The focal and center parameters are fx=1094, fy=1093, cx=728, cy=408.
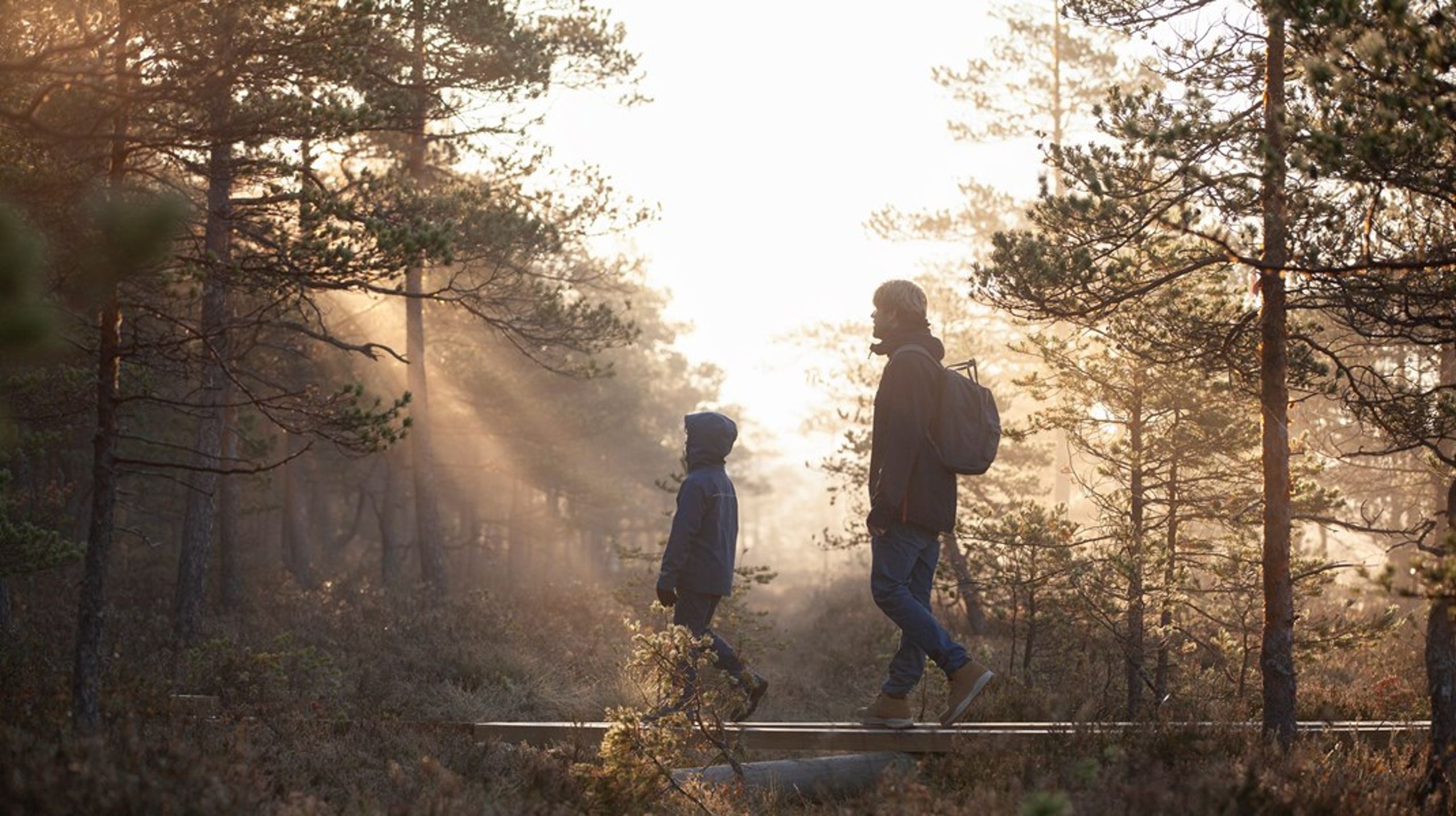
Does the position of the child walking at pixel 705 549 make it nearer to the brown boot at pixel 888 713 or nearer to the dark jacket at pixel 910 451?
the brown boot at pixel 888 713

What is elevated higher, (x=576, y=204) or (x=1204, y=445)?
(x=576, y=204)

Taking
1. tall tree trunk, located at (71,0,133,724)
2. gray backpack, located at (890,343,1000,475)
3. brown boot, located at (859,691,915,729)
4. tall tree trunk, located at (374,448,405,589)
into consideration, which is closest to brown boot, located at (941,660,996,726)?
brown boot, located at (859,691,915,729)

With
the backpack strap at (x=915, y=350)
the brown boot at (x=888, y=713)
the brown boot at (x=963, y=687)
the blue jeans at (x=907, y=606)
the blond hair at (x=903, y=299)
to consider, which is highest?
the blond hair at (x=903, y=299)

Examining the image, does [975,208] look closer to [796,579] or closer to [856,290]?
[856,290]

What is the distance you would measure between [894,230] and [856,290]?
18.2 ft

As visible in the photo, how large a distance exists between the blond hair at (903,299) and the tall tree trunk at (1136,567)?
3.36m

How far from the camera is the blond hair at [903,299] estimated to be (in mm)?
7113

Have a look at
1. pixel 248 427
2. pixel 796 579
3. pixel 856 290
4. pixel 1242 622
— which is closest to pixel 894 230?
pixel 856 290

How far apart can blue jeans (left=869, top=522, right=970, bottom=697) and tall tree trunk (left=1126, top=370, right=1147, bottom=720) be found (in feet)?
6.15

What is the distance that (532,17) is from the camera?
57.7 ft

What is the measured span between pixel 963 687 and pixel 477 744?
129 inches

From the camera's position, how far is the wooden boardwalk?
6.76 m

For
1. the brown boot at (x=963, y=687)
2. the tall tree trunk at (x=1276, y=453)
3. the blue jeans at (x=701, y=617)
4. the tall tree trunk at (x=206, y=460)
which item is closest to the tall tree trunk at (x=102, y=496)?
the tall tree trunk at (x=206, y=460)

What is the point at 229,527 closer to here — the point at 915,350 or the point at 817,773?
the point at 817,773
